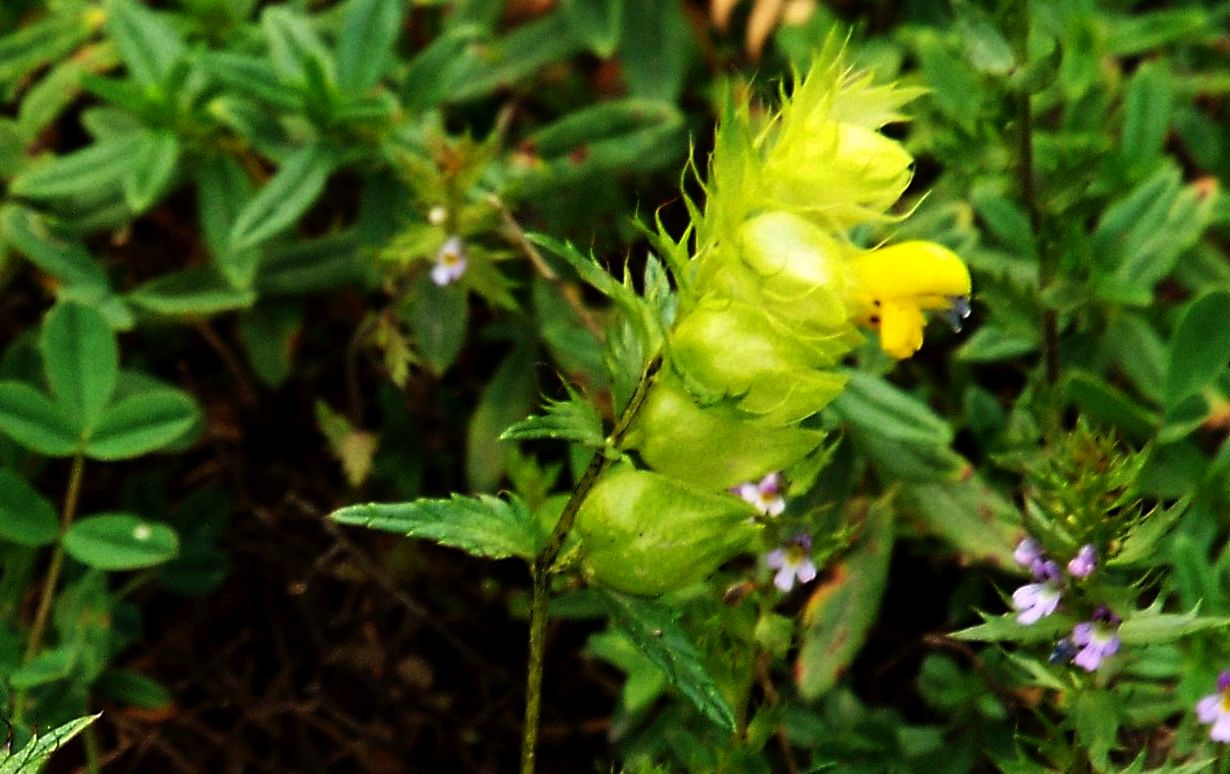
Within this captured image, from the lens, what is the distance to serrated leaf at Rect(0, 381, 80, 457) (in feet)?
6.45

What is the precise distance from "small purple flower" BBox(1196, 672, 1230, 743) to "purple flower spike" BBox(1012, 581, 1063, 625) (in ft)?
0.86

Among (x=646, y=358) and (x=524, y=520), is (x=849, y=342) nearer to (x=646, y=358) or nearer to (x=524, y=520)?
(x=646, y=358)

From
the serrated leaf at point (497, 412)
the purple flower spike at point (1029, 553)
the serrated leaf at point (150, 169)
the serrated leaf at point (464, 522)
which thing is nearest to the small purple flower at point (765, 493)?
the purple flower spike at point (1029, 553)

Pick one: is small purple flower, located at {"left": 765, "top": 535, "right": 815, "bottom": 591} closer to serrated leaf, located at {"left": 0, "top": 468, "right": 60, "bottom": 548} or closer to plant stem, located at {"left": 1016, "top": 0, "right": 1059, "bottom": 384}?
plant stem, located at {"left": 1016, "top": 0, "right": 1059, "bottom": 384}

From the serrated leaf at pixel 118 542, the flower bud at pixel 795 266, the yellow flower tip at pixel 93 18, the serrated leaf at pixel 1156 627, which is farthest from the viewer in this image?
the yellow flower tip at pixel 93 18

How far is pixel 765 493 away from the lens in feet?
5.60

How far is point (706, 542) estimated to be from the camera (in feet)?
4.32

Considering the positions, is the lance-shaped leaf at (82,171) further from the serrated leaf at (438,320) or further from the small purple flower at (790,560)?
the small purple flower at (790,560)

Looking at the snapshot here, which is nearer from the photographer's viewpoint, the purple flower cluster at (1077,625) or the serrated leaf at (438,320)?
the purple flower cluster at (1077,625)

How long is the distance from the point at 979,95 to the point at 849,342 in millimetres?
1134

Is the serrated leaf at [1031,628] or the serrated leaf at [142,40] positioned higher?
the serrated leaf at [142,40]

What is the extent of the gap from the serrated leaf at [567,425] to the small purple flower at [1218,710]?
0.77 metres

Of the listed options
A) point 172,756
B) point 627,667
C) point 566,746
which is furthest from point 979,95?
point 172,756

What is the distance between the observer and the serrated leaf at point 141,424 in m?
2.02
